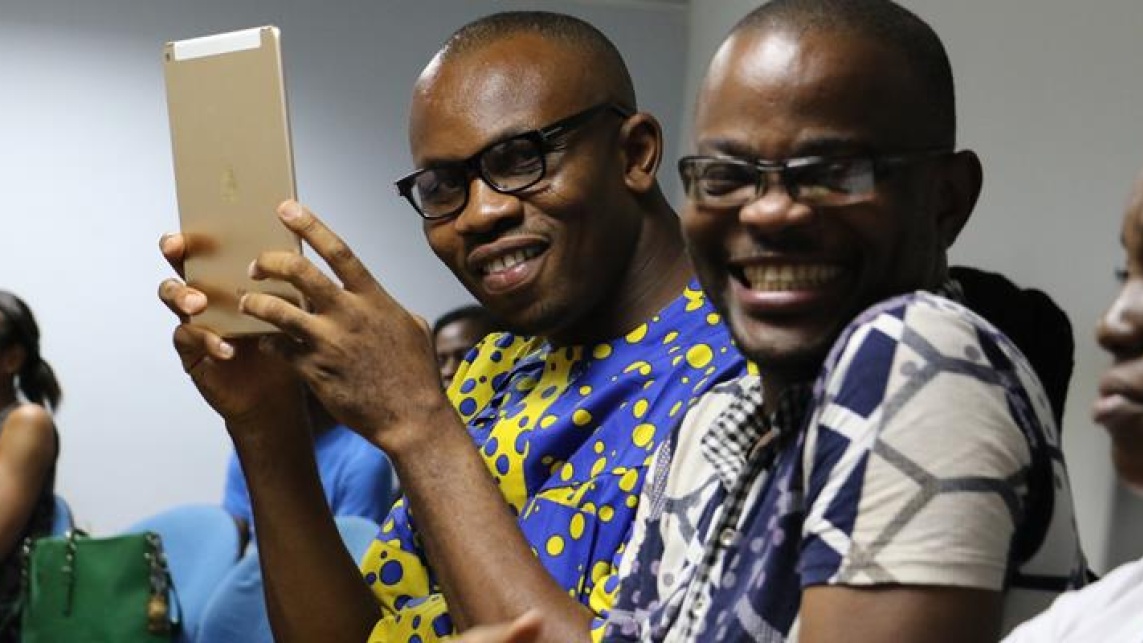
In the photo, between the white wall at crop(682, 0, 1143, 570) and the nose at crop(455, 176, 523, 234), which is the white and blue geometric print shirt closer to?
the nose at crop(455, 176, 523, 234)

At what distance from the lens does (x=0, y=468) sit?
343 centimetres

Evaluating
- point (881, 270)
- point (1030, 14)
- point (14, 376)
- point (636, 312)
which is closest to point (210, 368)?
point (636, 312)

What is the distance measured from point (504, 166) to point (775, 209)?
0.52 m

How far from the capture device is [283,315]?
1348 mm

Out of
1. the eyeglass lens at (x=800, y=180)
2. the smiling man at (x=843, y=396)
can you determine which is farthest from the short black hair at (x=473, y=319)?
the eyeglass lens at (x=800, y=180)

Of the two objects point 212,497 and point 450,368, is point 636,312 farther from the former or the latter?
point 212,497

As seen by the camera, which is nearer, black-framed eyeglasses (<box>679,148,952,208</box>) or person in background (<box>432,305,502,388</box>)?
black-framed eyeglasses (<box>679,148,952,208</box>)

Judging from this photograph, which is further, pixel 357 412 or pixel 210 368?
pixel 210 368

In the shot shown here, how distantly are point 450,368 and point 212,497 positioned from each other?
1190 mm

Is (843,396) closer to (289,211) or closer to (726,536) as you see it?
(726,536)

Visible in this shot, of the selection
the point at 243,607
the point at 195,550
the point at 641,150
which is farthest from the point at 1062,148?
the point at 195,550

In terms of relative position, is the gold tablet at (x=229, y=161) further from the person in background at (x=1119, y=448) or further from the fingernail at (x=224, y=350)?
the person in background at (x=1119, y=448)

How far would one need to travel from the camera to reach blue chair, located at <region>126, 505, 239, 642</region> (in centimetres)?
316

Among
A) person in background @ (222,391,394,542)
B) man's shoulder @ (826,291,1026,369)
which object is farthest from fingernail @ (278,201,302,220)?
person in background @ (222,391,394,542)
